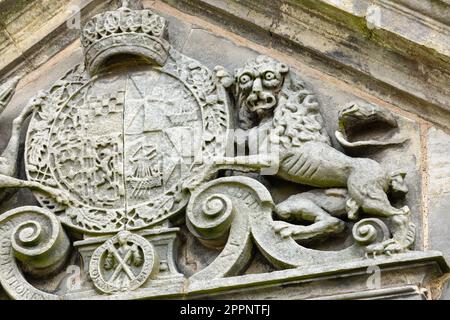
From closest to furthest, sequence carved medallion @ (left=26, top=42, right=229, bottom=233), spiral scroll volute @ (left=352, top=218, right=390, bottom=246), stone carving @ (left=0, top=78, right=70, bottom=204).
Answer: spiral scroll volute @ (left=352, top=218, right=390, bottom=246)
carved medallion @ (left=26, top=42, right=229, bottom=233)
stone carving @ (left=0, top=78, right=70, bottom=204)

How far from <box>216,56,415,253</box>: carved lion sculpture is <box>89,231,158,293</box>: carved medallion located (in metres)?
0.63

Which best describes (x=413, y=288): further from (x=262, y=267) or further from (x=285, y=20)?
(x=285, y=20)

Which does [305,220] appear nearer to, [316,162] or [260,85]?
[316,162]

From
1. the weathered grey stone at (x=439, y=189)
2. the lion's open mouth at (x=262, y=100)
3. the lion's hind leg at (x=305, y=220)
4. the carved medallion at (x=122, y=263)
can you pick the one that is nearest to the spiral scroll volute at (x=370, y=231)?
the lion's hind leg at (x=305, y=220)

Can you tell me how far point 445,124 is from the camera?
8102 mm

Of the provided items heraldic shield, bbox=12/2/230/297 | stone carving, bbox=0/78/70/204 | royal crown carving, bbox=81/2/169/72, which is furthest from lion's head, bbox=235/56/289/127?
stone carving, bbox=0/78/70/204

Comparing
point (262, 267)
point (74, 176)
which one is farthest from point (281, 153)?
point (74, 176)

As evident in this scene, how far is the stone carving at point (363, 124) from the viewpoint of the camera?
8.13 m

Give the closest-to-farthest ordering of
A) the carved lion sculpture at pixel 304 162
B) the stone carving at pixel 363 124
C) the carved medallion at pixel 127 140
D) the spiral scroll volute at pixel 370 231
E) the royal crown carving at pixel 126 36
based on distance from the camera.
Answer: the spiral scroll volute at pixel 370 231, the carved lion sculpture at pixel 304 162, the stone carving at pixel 363 124, the carved medallion at pixel 127 140, the royal crown carving at pixel 126 36

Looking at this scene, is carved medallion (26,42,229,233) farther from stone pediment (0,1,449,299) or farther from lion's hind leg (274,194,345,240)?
lion's hind leg (274,194,345,240)

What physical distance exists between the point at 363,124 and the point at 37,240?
6.10ft

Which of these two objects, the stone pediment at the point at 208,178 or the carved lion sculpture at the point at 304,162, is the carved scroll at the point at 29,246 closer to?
the stone pediment at the point at 208,178

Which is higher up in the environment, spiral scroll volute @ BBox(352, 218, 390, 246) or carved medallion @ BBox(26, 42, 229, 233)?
carved medallion @ BBox(26, 42, 229, 233)

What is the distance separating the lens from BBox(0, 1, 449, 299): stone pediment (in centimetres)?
784
